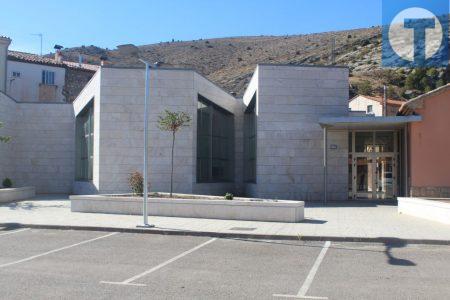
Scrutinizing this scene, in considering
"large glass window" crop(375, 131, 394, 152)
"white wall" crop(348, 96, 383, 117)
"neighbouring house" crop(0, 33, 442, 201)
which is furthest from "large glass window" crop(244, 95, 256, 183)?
"white wall" crop(348, 96, 383, 117)

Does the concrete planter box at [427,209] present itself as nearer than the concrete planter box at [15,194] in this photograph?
Yes

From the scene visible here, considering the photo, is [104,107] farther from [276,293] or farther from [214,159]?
[276,293]

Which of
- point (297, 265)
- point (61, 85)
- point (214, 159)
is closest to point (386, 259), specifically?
point (297, 265)

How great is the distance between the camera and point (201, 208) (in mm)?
17188

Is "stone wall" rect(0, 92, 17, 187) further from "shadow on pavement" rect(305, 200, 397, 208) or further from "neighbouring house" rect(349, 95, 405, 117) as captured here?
"neighbouring house" rect(349, 95, 405, 117)

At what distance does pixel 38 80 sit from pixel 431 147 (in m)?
33.3

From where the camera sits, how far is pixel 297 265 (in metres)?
9.81

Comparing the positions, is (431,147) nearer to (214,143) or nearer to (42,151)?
(214,143)

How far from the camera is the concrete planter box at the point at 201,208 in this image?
16297mm

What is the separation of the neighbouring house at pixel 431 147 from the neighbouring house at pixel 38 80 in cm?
Result: 2981

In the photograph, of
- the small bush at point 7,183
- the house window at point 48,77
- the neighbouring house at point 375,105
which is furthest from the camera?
the house window at point 48,77

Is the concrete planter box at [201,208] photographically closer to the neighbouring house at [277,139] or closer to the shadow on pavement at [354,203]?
the neighbouring house at [277,139]

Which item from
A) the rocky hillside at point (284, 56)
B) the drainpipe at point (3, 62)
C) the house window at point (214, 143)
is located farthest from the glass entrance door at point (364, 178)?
the rocky hillside at point (284, 56)

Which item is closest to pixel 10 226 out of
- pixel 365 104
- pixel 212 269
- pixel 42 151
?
pixel 212 269
